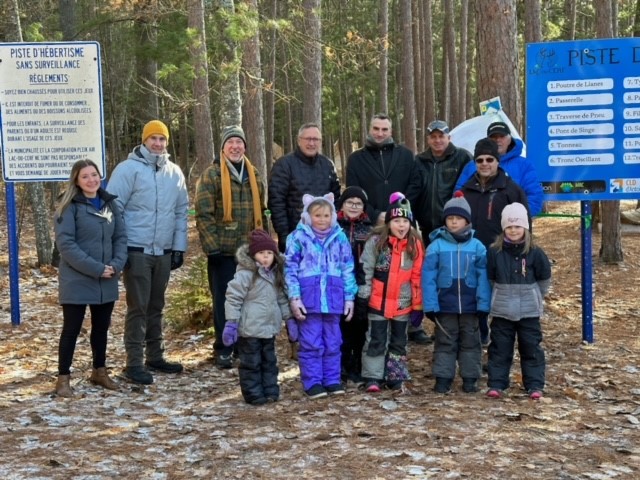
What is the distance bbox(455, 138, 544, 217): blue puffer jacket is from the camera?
6910 millimetres

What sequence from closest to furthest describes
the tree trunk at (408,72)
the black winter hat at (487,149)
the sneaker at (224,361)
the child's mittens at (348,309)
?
the child's mittens at (348,309), the black winter hat at (487,149), the sneaker at (224,361), the tree trunk at (408,72)

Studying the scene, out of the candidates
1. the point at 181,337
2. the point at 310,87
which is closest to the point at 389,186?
the point at 181,337

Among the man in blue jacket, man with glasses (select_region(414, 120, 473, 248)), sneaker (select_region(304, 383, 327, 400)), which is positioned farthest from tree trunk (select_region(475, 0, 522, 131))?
sneaker (select_region(304, 383, 327, 400))

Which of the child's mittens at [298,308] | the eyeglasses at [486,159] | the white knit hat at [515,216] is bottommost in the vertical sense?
the child's mittens at [298,308]

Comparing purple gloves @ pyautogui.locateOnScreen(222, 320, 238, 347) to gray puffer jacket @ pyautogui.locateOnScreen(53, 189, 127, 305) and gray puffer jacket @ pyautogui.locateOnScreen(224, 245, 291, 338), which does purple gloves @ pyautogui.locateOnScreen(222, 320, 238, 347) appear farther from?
gray puffer jacket @ pyautogui.locateOnScreen(53, 189, 127, 305)

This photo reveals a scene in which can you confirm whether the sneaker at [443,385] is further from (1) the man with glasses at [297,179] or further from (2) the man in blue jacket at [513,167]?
(1) the man with glasses at [297,179]

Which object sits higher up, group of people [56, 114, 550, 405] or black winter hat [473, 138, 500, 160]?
black winter hat [473, 138, 500, 160]

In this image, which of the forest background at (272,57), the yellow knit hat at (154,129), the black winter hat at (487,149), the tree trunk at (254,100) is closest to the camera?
the black winter hat at (487,149)

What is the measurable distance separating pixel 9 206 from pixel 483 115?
5826mm

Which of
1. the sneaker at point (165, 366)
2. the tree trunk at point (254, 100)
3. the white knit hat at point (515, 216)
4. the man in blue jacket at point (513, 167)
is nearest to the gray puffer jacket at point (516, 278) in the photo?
the white knit hat at point (515, 216)

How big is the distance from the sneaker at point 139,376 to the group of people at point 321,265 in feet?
0.06

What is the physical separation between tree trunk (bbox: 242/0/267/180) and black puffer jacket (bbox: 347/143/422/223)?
15.6ft

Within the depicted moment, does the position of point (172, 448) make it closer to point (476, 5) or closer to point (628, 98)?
point (628, 98)

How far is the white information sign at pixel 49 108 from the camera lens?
897 centimetres
